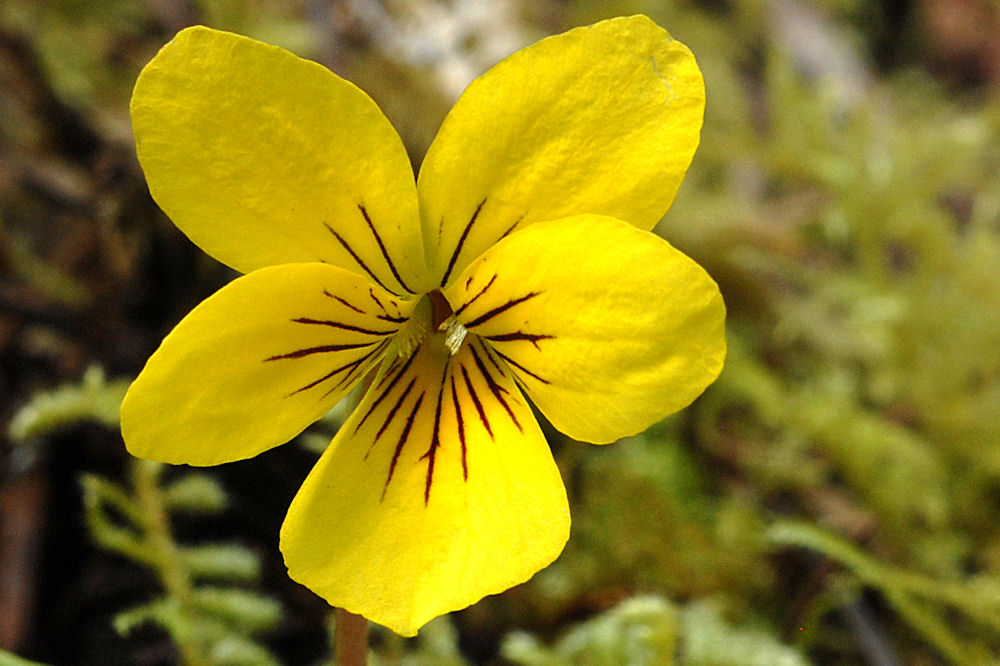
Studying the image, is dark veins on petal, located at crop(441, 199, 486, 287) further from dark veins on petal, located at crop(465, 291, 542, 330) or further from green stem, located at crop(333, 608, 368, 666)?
green stem, located at crop(333, 608, 368, 666)

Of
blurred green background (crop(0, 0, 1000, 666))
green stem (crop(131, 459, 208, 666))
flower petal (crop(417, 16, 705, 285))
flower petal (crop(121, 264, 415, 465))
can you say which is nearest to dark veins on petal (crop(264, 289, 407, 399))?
flower petal (crop(121, 264, 415, 465))

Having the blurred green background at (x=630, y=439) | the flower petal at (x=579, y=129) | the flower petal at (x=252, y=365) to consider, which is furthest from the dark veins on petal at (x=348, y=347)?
the blurred green background at (x=630, y=439)

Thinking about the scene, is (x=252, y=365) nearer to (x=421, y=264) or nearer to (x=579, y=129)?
(x=421, y=264)

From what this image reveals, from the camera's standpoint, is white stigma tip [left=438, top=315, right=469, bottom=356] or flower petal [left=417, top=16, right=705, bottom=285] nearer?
flower petal [left=417, top=16, right=705, bottom=285]

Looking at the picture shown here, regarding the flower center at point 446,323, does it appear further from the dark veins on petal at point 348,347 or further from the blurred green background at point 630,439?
the blurred green background at point 630,439

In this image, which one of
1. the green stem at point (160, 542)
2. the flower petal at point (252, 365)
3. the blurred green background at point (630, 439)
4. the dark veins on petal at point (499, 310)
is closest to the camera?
the flower petal at point (252, 365)

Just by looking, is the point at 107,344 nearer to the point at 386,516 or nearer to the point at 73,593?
the point at 73,593
